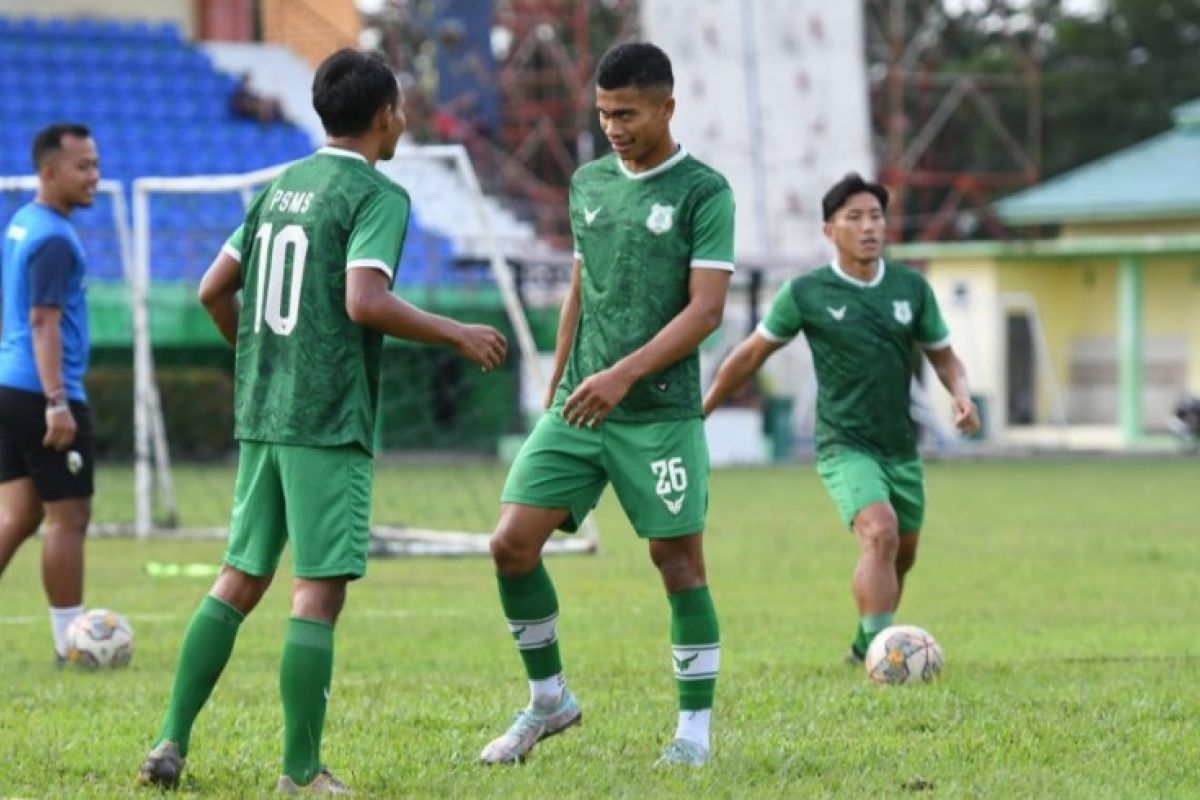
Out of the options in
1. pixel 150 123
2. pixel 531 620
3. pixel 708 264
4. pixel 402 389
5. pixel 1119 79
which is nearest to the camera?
pixel 708 264

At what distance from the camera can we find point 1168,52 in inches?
2223

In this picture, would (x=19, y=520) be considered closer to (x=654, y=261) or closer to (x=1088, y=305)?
(x=654, y=261)

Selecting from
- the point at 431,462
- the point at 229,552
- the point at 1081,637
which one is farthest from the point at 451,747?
the point at 431,462

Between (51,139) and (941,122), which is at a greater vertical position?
(941,122)

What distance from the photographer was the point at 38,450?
31.8 feet

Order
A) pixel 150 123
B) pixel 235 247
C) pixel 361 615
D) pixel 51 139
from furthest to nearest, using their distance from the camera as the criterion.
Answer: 1. pixel 150 123
2. pixel 361 615
3. pixel 51 139
4. pixel 235 247

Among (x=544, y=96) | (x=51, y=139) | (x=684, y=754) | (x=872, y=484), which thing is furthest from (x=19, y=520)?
(x=544, y=96)

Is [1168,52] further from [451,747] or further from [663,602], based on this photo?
[451,747]

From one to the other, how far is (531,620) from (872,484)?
9.40ft

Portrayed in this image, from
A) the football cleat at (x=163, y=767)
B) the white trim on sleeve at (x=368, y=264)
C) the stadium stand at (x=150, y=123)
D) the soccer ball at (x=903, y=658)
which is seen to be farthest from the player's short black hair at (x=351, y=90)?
the stadium stand at (x=150, y=123)

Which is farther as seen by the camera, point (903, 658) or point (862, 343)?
point (862, 343)

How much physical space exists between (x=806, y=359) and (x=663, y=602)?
2730 cm

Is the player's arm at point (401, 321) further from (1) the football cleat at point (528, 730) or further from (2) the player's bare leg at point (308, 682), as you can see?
(1) the football cleat at point (528, 730)

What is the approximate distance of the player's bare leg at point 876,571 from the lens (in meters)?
9.28
